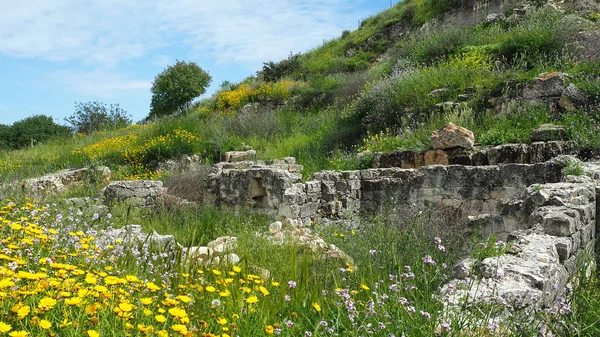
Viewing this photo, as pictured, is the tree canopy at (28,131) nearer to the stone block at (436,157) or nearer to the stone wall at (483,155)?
the stone wall at (483,155)

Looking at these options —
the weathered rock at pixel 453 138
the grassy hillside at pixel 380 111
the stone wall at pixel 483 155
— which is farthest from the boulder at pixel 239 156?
the weathered rock at pixel 453 138

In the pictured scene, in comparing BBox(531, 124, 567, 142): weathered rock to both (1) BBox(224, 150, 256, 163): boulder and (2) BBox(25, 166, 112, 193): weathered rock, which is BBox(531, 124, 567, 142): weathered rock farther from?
(2) BBox(25, 166, 112, 193): weathered rock

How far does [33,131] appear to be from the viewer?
35.8 metres

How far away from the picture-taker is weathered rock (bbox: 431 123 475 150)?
36.6ft

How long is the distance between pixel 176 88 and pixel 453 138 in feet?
83.2

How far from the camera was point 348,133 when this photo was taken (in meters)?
16.3

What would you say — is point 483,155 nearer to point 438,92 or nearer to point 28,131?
point 438,92

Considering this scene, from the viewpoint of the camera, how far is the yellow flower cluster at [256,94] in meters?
24.5

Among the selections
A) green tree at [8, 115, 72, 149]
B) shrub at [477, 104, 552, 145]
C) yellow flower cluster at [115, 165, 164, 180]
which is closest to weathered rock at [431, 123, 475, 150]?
shrub at [477, 104, 552, 145]

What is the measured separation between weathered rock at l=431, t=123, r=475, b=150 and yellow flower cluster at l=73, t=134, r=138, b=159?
1277 centimetres

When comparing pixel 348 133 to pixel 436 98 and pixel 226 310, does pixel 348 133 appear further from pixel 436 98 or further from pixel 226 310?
pixel 226 310

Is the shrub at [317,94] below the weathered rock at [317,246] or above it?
above

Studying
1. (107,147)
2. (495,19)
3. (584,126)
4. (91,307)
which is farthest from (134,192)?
(495,19)

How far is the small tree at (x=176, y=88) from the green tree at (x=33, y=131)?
6.53 metres
